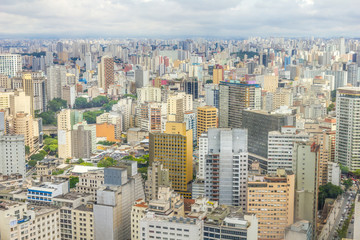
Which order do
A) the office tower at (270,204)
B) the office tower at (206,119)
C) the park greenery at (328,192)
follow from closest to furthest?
the office tower at (270,204) → the park greenery at (328,192) → the office tower at (206,119)

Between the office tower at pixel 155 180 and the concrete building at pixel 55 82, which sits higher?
the concrete building at pixel 55 82

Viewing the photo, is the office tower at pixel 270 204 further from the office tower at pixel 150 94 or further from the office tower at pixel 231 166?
the office tower at pixel 150 94

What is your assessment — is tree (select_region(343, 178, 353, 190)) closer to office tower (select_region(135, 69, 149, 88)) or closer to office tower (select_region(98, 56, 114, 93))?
office tower (select_region(135, 69, 149, 88))

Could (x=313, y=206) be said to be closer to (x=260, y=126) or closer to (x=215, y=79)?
(x=260, y=126)

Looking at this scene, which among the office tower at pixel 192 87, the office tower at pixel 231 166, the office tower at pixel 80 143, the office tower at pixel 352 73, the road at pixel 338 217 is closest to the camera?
the office tower at pixel 231 166

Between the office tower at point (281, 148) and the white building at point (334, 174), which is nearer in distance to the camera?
the office tower at point (281, 148)

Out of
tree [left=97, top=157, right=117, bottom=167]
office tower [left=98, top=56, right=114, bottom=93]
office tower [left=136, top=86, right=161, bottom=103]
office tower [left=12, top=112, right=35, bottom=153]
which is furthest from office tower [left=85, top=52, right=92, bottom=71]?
tree [left=97, top=157, right=117, bottom=167]

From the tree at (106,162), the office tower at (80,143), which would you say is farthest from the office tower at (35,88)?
the tree at (106,162)

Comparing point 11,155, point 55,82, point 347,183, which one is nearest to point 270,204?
point 347,183
